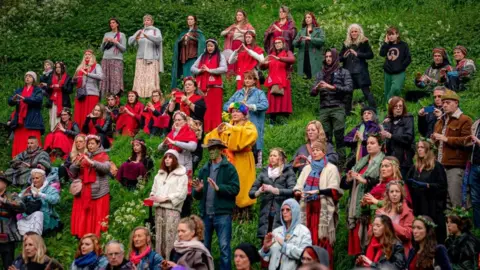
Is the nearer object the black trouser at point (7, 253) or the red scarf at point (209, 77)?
the black trouser at point (7, 253)

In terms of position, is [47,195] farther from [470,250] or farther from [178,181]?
[470,250]

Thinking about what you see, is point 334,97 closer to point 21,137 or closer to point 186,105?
point 186,105

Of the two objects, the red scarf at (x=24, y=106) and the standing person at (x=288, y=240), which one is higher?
the red scarf at (x=24, y=106)

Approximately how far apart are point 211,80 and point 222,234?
18.7 feet

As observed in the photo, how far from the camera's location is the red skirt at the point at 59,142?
22500 millimetres

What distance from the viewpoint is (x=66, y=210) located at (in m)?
20.5

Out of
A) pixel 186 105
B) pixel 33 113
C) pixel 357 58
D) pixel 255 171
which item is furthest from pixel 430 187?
pixel 33 113

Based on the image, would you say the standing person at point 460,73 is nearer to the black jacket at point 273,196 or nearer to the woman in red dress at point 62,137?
the black jacket at point 273,196

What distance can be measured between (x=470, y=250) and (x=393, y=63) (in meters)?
7.63

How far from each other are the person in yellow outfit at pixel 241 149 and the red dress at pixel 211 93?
3.55 m

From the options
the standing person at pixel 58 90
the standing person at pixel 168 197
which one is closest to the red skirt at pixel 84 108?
the standing person at pixel 58 90

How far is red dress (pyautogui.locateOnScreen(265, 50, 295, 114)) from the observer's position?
2252 cm

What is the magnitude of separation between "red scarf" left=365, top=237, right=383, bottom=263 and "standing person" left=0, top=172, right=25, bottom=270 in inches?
218

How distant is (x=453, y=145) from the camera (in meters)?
17.3
